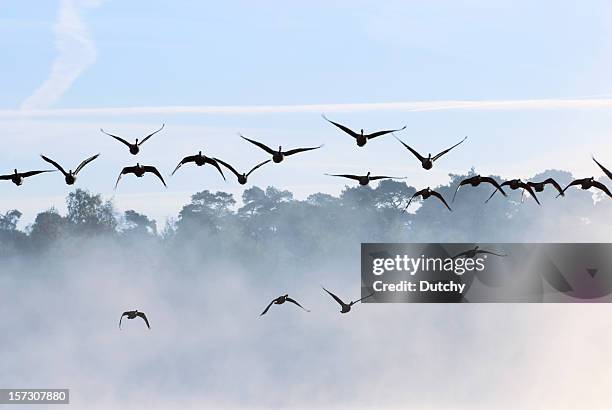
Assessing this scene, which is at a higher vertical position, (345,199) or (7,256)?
(345,199)

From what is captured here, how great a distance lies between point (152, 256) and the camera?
112 m

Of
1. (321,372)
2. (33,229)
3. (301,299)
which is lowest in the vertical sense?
(321,372)

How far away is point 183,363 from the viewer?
100500 millimetres

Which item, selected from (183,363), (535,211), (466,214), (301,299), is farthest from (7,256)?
(535,211)

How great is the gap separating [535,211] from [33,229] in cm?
5457

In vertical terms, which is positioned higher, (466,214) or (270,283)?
(466,214)

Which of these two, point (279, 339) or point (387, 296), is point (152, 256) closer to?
point (279, 339)

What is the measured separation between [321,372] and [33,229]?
33782 mm

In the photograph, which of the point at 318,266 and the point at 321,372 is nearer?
the point at 321,372

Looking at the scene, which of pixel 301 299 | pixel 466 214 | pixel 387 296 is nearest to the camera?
pixel 387 296

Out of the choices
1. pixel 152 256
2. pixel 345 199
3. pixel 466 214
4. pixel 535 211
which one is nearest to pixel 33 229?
pixel 152 256

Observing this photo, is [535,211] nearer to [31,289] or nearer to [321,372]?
[321,372]

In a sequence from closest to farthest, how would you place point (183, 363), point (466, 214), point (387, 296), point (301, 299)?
point (387, 296) → point (183, 363) → point (301, 299) → point (466, 214)

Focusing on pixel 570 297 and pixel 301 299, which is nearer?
pixel 570 297
